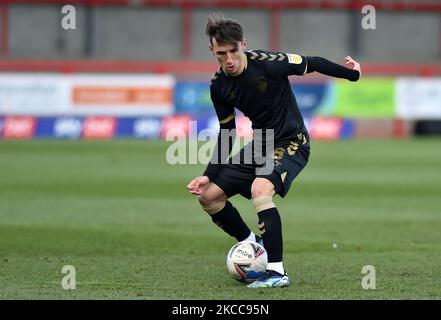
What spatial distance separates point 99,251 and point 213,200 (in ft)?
6.18

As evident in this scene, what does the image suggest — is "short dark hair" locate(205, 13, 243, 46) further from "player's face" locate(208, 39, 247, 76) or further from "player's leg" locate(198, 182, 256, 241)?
"player's leg" locate(198, 182, 256, 241)

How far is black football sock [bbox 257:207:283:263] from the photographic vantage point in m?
8.25

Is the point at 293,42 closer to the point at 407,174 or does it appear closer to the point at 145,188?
the point at 407,174

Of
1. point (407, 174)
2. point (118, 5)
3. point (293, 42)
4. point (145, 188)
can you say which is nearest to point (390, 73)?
point (293, 42)

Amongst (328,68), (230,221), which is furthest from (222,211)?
(328,68)

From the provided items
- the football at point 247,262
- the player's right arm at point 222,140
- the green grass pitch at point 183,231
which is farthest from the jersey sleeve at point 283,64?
the green grass pitch at point 183,231

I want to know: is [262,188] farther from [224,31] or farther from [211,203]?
[224,31]

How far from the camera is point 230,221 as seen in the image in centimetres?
903

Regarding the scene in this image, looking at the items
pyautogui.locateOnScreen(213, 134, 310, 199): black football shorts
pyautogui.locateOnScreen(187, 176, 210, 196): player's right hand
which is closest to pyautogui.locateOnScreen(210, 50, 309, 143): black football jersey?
pyautogui.locateOnScreen(213, 134, 310, 199): black football shorts

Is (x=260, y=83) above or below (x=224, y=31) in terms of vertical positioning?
below

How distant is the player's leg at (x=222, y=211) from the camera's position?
28.9 ft

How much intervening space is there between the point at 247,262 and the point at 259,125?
121 cm

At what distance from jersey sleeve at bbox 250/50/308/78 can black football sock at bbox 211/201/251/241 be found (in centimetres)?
137

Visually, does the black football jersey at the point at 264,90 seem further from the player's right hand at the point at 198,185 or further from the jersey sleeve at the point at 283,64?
the player's right hand at the point at 198,185
